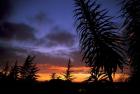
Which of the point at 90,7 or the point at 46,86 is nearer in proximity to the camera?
the point at 46,86

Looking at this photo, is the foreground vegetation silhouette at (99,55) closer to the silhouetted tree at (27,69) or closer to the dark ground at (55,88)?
the dark ground at (55,88)

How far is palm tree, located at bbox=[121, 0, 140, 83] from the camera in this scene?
1015 inches

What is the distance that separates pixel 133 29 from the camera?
26.4 m

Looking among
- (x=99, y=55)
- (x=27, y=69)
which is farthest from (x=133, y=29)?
(x=27, y=69)

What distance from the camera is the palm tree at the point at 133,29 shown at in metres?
25.8

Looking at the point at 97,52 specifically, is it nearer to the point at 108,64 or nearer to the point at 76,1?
the point at 108,64

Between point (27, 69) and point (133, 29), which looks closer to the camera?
point (133, 29)

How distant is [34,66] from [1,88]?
41.3 metres

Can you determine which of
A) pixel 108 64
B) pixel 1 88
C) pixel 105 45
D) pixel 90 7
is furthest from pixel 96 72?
pixel 1 88

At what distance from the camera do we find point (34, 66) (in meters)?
65.6

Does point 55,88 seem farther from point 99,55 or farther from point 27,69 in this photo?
point 27,69

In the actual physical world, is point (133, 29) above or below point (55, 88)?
above

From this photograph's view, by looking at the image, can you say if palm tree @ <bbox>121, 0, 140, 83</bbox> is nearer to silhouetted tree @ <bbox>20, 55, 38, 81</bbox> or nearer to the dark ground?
the dark ground

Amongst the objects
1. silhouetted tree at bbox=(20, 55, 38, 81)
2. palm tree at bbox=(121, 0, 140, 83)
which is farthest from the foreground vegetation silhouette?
silhouetted tree at bbox=(20, 55, 38, 81)
